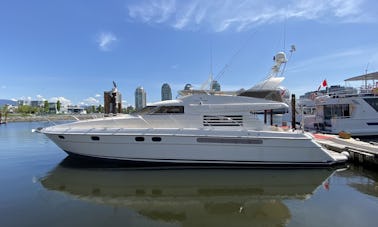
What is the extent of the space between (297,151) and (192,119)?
14.0 feet

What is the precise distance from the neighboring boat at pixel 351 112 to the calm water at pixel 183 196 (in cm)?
1185

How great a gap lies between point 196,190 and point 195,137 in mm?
2337

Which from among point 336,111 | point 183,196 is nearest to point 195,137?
point 183,196

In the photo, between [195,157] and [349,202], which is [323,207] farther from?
[195,157]

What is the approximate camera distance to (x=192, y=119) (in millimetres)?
10906

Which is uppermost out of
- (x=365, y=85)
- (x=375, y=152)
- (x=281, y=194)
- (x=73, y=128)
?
(x=365, y=85)

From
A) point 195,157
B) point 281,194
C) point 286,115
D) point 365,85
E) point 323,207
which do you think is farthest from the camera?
point 286,115

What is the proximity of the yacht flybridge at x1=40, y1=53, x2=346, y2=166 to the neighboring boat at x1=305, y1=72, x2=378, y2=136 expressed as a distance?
1181cm

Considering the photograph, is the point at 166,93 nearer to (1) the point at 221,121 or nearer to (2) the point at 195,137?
(1) the point at 221,121

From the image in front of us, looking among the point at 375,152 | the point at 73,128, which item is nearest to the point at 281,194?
the point at 375,152

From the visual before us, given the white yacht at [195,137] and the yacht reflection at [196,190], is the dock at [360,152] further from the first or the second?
the yacht reflection at [196,190]

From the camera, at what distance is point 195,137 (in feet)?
33.2

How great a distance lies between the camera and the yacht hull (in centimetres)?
1017

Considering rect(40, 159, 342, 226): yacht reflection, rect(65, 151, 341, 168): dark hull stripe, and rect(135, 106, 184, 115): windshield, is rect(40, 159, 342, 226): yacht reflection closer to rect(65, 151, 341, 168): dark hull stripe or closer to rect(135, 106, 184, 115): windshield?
rect(65, 151, 341, 168): dark hull stripe
